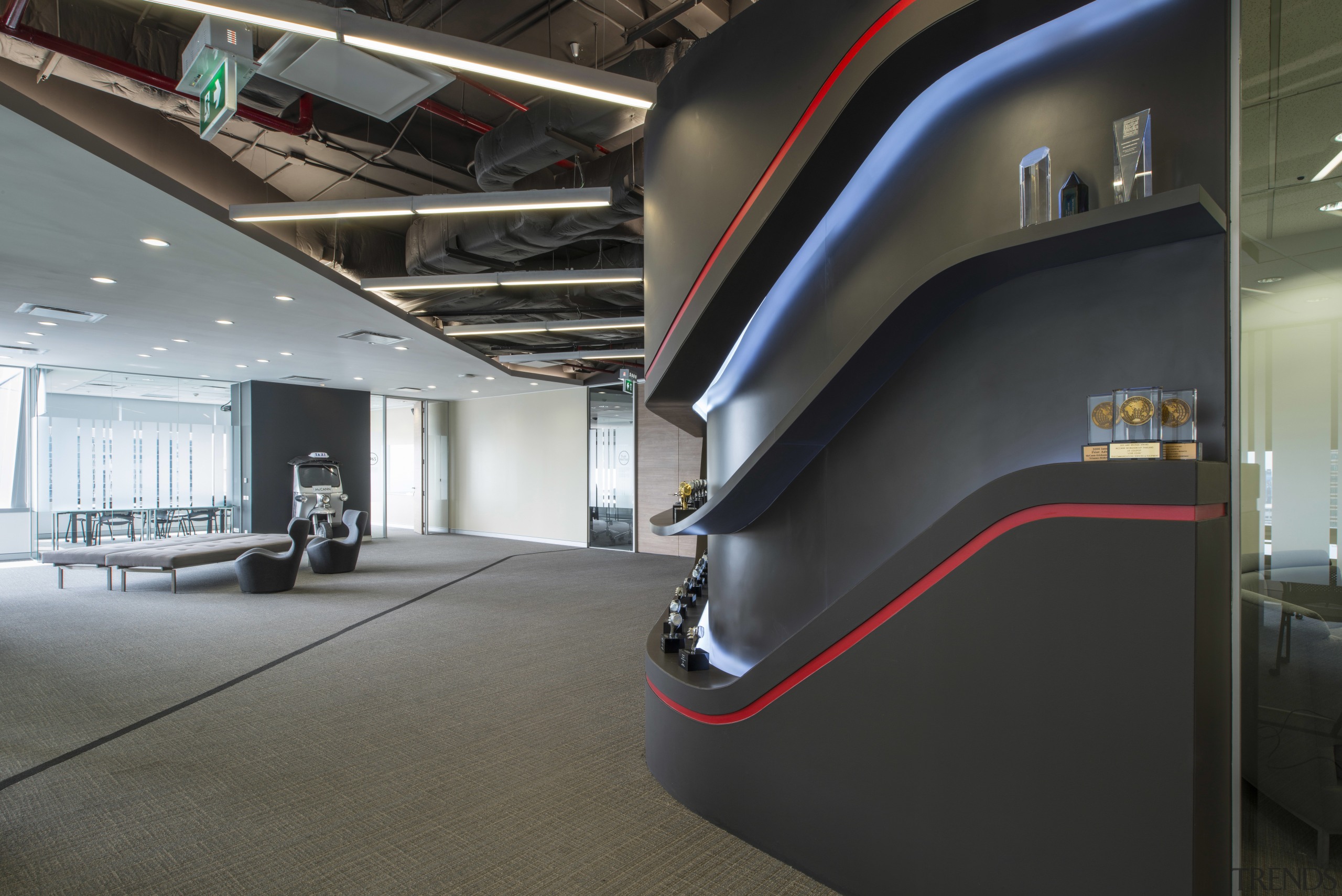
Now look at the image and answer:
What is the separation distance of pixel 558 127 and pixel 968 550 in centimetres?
370

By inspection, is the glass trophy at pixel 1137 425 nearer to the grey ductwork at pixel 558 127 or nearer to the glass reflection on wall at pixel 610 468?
the grey ductwork at pixel 558 127

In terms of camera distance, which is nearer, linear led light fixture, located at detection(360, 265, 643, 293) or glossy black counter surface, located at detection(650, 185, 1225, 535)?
glossy black counter surface, located at detection(650, 185, 1225, 535)

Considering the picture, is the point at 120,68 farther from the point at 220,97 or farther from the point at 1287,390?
the point at 1287,390

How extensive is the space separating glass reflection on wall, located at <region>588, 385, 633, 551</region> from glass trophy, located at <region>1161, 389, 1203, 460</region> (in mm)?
11841

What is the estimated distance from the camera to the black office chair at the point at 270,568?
823cm

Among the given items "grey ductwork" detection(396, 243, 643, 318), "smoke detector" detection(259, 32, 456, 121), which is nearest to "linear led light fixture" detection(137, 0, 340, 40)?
"smoke detector" detection(259, 32, 456, 121)

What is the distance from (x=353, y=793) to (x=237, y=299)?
5.73m

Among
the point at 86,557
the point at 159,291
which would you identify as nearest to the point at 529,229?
the point at 159,291

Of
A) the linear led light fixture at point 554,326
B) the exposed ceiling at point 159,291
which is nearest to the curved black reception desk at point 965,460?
the exposed ceiling at point 159,291

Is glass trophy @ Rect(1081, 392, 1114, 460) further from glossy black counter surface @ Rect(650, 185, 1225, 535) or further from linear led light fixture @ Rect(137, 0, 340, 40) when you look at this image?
linear led light fixture @ Rect(137, 0, 340, 40)

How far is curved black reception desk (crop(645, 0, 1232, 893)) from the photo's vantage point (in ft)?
5.17

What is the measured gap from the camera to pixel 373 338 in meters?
8.80

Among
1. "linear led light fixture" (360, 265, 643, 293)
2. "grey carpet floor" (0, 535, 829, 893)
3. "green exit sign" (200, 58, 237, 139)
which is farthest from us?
"linear led light fixture" (360, 265, 643, 293)

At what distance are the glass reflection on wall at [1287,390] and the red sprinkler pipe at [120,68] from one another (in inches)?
175
